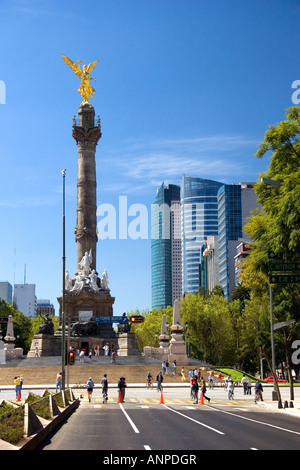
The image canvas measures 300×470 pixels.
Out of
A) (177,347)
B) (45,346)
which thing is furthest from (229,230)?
(45,346)

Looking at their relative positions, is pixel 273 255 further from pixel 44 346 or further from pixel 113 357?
pixel 44 346

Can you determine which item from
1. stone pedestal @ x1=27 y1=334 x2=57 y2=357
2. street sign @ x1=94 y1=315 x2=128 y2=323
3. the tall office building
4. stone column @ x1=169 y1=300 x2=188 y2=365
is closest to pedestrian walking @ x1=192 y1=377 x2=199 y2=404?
stone column @ x1=169 y1=300 x2=188 y2=365

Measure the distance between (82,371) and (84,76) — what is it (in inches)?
1872

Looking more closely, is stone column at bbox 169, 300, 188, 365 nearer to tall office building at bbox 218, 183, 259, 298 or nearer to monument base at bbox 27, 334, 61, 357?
monument base at bbox 27, 334, 61, 357

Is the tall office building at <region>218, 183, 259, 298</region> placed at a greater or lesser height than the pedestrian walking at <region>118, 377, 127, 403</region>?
greater

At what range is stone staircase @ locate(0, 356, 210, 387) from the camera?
201ft

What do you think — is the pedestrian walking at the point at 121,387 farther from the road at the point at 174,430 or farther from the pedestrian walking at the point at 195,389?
the road at the point at 174,430

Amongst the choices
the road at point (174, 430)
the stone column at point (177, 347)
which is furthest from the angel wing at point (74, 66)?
the road at point (174, 430)

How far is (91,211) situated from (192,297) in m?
28.2

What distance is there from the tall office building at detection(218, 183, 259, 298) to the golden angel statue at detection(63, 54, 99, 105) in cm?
7483

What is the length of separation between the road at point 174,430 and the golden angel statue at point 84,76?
67856mm

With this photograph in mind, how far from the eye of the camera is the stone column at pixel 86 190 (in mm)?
87125
